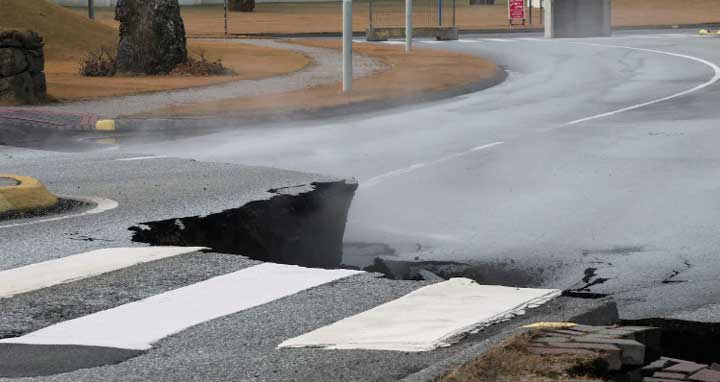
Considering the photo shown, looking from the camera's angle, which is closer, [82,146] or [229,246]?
[229,246]

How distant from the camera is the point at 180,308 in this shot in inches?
271

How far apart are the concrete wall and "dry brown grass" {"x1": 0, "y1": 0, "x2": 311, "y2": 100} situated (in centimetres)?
1407

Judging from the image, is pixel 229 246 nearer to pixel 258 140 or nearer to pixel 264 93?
pixel 258 140

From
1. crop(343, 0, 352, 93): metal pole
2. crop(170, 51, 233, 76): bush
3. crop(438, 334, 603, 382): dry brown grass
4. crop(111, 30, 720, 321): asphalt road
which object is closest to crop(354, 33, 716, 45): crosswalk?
crop(170, 51, 233, 76): bush

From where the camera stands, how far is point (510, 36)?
Answer: 147 ft

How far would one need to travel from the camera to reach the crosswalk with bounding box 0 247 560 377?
6098mm

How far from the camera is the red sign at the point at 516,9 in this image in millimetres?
50734

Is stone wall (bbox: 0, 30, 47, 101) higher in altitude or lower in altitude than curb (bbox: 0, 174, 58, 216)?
higher

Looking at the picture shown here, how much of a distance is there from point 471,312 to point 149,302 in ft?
5.52

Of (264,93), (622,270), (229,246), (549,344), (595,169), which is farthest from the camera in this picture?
(264,93)

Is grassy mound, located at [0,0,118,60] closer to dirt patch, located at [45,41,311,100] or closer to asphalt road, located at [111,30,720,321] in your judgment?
dirt patch, located at [45,41,311,100]

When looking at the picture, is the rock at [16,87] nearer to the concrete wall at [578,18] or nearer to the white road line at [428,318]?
the white road line at [428,318]

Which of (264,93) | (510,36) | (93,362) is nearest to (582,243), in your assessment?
(93,362)

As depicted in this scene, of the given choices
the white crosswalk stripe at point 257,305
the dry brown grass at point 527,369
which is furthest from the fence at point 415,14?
the dry brown grass at point 527,369
